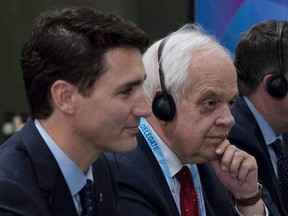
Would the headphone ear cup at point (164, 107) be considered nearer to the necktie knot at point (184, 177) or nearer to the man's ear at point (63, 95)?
the necktie knot at point (184, 177)

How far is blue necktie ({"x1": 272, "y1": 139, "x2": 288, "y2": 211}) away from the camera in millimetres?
2533

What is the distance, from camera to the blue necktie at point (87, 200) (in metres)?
1.68

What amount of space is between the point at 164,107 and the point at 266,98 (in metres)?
0.73

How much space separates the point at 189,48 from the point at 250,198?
529 mm

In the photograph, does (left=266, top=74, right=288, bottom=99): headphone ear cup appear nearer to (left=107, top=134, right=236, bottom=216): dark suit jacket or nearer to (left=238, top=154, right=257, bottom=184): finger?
(left=238, top=154, right=257, bottom=184): finger

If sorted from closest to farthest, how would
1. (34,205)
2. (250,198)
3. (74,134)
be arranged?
(34,205)
(74,134)
(250,198)

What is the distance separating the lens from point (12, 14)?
4004 millimetres

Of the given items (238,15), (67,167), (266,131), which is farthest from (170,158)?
(238,15)

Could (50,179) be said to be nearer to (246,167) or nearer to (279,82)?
(246,167)

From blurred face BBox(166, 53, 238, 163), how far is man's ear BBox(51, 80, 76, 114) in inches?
18.2

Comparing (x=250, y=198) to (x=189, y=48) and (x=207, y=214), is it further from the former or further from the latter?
(x=189, y=48)

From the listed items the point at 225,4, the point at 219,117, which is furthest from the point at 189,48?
the point at 225,4

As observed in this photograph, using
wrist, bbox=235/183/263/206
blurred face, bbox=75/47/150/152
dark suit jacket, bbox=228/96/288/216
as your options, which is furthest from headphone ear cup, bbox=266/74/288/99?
blurred face, bbox=75/47/150/152

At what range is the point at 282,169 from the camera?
2.57 m
